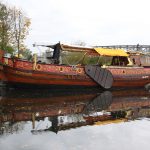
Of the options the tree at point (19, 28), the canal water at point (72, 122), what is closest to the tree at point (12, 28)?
the tree at point (19, 28)

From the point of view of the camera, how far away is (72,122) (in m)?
13.8

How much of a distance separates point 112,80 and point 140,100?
5.32 meters

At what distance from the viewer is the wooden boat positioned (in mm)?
22125

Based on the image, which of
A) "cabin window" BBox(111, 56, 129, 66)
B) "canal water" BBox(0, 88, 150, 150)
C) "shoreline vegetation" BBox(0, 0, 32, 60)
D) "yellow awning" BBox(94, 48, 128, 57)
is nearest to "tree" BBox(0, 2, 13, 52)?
"shoreline vegetation" BBox(0, 0, 32, 60)

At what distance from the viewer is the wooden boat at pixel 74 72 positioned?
72.6 ft

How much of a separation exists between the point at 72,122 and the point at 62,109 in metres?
2.59

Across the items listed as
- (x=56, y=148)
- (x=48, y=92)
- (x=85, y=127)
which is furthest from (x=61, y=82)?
(x=56, y=148)

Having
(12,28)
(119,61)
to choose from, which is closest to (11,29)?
(12,28)

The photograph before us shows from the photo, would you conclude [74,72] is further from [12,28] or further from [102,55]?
[12,28]

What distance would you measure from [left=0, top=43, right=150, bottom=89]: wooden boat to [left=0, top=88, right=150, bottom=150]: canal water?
1466mm

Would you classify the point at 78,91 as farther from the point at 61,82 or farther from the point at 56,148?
the point at 56,148

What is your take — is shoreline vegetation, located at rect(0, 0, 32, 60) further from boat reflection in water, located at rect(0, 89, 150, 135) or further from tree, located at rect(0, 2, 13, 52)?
boat reflection in water, located at rect(0, 89, 150, 135)

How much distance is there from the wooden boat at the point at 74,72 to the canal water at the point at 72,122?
1466 mm

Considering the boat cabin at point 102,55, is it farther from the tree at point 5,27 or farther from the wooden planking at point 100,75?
the tree at point 5,27
